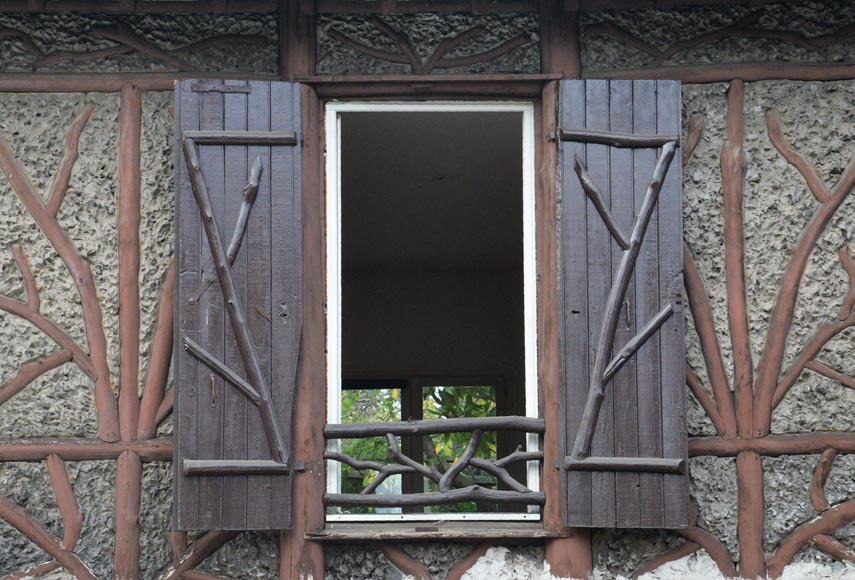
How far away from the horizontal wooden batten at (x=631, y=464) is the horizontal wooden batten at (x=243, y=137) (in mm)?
1627

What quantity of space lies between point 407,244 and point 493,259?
2.90 feet

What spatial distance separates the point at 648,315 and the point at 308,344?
1.29m

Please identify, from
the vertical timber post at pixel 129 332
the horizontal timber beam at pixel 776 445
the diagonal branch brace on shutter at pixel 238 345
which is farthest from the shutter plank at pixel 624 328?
the vertical timber post at pixel 129 332

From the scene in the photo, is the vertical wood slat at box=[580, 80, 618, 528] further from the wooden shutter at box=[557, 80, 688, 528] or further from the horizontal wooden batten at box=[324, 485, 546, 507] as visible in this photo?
the horizontal wooden batten at box=[324, 485, 546, 507]

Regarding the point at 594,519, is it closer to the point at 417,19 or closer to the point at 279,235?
the point at 279,235

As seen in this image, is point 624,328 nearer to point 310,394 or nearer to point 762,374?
point 762,374

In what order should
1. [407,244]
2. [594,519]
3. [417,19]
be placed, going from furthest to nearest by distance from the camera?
1. [407,244]
2. [417,19]
3. [594,519]

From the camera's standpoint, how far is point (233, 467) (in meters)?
3.76

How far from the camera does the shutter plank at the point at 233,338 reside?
3775 millimetres

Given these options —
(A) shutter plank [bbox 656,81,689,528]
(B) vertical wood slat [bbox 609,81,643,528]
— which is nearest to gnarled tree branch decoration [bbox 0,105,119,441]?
(B) vertical wood slat [bbox 609,81,643,528]

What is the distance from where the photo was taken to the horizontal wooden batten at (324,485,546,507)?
152 inches

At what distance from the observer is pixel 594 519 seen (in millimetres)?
3791

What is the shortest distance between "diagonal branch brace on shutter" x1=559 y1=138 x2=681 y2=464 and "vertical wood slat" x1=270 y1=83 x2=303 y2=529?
105cm

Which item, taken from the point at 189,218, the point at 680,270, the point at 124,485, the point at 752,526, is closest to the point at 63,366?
the point at 124,485
